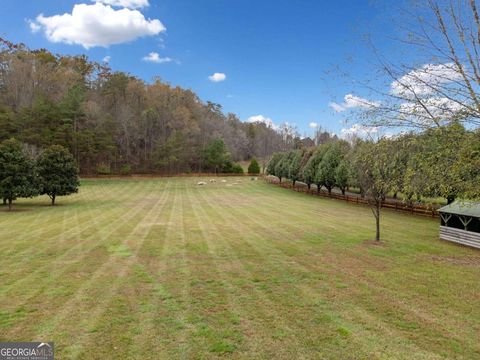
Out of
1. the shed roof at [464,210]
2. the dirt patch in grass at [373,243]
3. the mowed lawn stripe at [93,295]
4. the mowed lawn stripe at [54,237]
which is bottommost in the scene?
the mowed lawn stripe at [54,237]

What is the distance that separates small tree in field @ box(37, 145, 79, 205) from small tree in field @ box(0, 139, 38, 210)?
1947 mm

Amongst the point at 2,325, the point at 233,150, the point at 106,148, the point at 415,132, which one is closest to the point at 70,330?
the point at 2,325

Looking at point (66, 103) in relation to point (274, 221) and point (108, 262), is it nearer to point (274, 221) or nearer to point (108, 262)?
point (274, 221)

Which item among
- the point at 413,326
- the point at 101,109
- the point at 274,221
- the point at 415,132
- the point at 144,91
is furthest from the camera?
the point at 144,91

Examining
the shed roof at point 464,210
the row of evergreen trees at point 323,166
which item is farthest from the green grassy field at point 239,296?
the row of evergreen trees at point 323,166

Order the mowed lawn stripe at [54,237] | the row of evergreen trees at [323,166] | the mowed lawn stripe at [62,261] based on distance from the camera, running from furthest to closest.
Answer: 1. the row of evergreen trees at [323,166]
2. the mowed lawn stripe at [54,237]
3. the mowed lawn stripe at [62,261]

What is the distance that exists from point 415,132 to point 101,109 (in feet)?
228

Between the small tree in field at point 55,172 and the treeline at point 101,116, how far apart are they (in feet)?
71.1

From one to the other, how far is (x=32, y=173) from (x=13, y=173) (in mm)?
1854

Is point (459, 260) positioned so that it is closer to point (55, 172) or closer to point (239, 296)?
point (239, 296)

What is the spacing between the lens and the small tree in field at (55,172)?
98.1ft

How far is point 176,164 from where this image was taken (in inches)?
2788

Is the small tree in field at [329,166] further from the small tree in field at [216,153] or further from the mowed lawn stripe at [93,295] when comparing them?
the small tree in field at [216,153]

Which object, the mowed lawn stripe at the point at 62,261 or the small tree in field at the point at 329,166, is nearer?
the mowed lawn stripe at the point at 62,261
